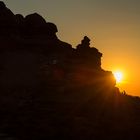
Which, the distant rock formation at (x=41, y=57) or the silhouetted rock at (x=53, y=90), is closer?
the silhouetted rock at (x=53, y=90)

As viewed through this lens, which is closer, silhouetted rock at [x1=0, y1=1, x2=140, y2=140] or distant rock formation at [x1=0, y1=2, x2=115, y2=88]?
silhouetted rock at [x1=0, y1=1, x2=140, y2=140]

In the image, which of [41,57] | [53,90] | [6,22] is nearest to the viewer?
[53,90]

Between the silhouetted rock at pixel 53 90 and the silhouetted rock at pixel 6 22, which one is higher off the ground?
the silhouetted rock at pixel 6 22

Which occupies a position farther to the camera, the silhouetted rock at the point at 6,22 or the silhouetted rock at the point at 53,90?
the silhouetted rock at the point at 6,22

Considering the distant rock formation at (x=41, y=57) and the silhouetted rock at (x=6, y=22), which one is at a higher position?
the silhouetted rock at (x=6, y=22)

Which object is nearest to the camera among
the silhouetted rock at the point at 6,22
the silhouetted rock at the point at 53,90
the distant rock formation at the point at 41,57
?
the silhouetted rock at the point at 53,90

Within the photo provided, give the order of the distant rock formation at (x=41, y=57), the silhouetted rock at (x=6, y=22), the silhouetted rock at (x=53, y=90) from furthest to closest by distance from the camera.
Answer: the silhouetted rock at (x=6, y=22) < the distant rock formation at (x=41, y=57) < the silhouetted rock at (x=53, y=90)

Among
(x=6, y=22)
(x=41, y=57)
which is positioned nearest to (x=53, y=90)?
(x=41, y=57)

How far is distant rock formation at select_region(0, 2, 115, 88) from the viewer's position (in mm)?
71625

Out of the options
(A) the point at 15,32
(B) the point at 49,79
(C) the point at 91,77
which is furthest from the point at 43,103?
(A) the point at 15,32

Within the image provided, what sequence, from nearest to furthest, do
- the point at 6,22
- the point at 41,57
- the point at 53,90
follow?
the point at 53,90
the point at 41,57
the point at 6,22

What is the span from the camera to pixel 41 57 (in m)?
81.1

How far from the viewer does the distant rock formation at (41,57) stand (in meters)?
71.6

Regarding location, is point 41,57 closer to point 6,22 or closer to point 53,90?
point 6,22
